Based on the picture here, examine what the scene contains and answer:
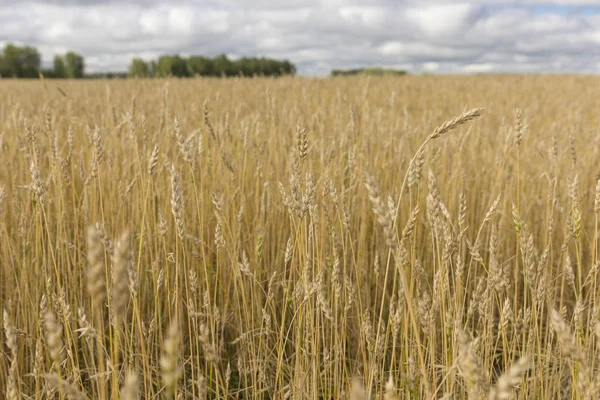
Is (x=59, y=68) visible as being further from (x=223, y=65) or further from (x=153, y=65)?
(x=153, y=65)

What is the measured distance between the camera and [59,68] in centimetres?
5756

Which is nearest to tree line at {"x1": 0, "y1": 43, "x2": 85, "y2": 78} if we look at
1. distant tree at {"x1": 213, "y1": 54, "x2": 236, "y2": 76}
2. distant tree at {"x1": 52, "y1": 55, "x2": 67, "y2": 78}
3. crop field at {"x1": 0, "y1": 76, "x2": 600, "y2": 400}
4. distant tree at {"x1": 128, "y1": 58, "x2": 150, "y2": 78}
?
distant tree at {"x1": 52, "y1": 55, "x2": 67, "y2": 78}

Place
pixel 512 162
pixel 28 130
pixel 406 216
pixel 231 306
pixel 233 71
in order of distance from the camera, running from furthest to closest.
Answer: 1. pixel 233 71
2. pixel 512 162
3. pixel 406 216
4. pixel 231 306
5. pixel 28 130

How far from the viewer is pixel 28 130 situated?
1927 millimetres

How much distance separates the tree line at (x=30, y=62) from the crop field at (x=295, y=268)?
52676 millimetres

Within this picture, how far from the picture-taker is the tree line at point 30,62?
51.5 metres

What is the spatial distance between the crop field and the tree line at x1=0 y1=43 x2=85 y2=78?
52.7m

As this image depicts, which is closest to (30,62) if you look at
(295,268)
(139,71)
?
(139,71)

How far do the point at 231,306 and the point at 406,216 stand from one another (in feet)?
3.82

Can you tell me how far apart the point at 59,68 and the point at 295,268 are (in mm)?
64454

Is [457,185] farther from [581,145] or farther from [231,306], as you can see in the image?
[581,145]

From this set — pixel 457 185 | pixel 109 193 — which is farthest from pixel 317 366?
pixel 457 185

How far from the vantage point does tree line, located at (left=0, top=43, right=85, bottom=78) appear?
5153cm

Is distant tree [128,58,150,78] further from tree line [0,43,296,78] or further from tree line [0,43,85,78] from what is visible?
tree line [0,43,85,78]
